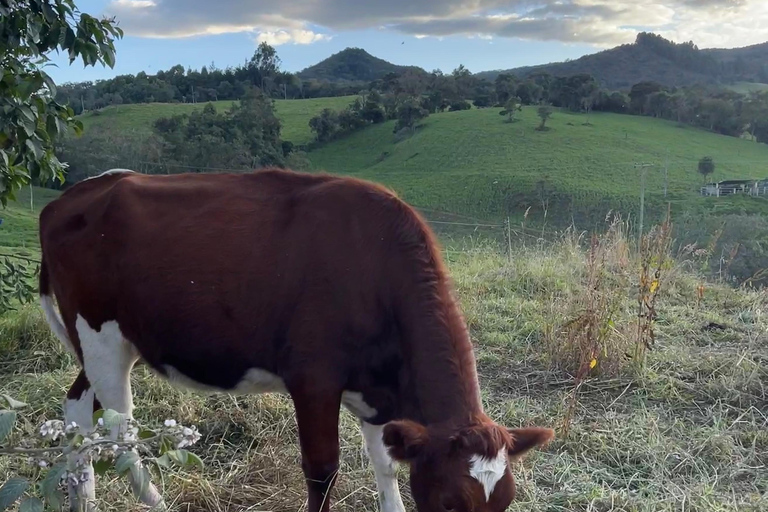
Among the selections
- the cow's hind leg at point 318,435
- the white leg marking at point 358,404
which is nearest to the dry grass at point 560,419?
the cow's hind leg at point 318,435

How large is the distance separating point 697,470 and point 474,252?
6028 mm

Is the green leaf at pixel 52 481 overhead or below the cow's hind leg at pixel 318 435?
overhead

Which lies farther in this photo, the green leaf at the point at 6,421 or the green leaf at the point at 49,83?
the green leaf at the point at 49,83

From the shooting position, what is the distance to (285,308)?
3336 mm

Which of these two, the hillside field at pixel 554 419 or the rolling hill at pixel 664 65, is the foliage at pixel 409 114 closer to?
the rolling hill at pixel 664 65

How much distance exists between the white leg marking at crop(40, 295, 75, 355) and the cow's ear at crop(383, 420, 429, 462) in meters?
2.42


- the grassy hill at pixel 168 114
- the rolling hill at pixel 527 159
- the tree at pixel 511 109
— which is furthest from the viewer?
the tree at pixel 511 109

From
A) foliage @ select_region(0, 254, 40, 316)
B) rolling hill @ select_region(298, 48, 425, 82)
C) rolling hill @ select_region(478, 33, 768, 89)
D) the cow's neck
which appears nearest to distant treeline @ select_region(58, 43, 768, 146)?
rolling hill @ select_region(478, 33, 768, 89)

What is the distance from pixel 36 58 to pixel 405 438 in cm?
362

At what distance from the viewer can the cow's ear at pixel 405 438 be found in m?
2.54

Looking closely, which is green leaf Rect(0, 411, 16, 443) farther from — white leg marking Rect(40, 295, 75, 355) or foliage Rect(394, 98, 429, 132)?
foliage Rect(394, 98, 429, 132)

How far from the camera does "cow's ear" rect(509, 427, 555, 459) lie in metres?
2.63

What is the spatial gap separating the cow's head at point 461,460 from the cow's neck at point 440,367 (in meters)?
0.15

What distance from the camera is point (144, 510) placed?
11.4 feet
